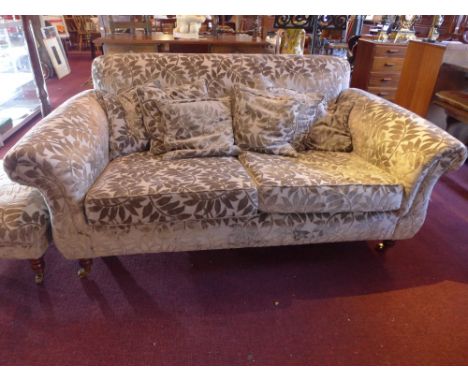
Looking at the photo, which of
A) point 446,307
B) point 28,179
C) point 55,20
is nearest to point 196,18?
point 28,179

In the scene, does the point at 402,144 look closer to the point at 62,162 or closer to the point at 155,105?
the point at 155,105

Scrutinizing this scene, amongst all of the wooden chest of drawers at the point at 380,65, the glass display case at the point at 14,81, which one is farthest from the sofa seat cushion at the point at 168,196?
the wooden chest of drawers at the point at 380,65

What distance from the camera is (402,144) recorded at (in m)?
1.37

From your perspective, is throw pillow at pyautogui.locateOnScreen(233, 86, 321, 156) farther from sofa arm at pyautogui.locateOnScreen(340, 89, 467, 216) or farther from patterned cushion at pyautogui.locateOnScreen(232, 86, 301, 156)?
sofa arm at pyautogui.locateOnScreen(340, 89, 467, 216)

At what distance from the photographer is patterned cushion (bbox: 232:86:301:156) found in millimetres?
1550

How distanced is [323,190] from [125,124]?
96 cm

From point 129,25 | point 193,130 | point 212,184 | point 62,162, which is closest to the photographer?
point 62,162

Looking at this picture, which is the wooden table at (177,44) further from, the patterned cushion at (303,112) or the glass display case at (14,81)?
the patterned cushion at (303,112)

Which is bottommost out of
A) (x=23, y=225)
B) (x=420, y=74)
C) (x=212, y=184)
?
(x=23, y=225)

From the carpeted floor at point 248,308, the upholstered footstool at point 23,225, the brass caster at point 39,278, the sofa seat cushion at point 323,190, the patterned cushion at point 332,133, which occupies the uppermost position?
the patterned cushion at point 332,133

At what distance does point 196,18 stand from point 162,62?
1.33 m

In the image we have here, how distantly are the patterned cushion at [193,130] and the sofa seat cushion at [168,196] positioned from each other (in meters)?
0.21

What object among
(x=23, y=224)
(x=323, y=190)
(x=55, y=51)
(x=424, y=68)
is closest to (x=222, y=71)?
(x=323, y=190)

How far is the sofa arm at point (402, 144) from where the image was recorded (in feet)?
4.11
